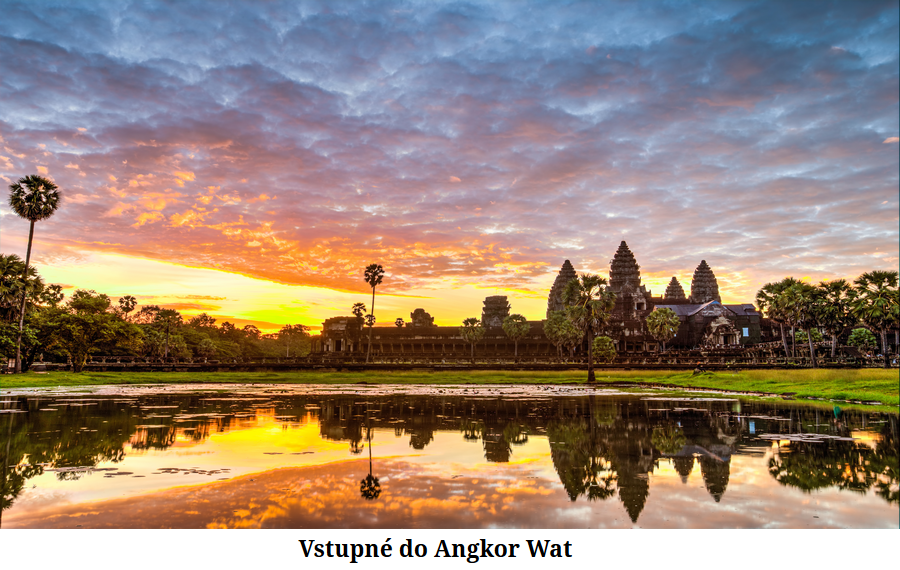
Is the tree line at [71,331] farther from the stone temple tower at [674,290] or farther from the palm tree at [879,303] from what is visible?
the stone temple tower at [674,290]

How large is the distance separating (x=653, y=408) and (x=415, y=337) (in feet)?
263

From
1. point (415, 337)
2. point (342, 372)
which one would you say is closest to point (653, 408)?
point (342, 372)

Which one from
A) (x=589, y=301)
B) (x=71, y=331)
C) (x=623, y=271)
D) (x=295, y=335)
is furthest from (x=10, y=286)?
(x=295, y=335)

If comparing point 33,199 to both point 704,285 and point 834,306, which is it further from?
point 704,285

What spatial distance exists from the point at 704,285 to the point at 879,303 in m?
87.1

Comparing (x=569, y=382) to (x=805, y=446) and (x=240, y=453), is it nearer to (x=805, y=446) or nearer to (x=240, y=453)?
(x=805, y=446)

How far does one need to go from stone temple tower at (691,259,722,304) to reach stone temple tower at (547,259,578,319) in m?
27.7

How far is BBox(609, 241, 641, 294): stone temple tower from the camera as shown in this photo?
110062 mm

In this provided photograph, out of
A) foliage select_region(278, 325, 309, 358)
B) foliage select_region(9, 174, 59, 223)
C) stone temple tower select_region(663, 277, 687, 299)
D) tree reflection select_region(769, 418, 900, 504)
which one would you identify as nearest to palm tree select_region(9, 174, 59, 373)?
foliage select_region(9, 174, 59, 223)

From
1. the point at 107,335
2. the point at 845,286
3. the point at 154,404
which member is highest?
the point at 845,286

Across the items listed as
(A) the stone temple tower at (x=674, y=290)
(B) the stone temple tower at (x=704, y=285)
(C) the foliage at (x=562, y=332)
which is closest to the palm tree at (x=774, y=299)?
(C) the foliage at (x=562, y=332)

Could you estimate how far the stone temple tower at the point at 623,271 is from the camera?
110m

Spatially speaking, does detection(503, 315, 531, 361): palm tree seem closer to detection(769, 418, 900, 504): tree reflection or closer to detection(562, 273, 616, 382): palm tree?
detection(562, 273, 616, 382): palm tree

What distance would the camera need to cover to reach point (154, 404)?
68.1ft
